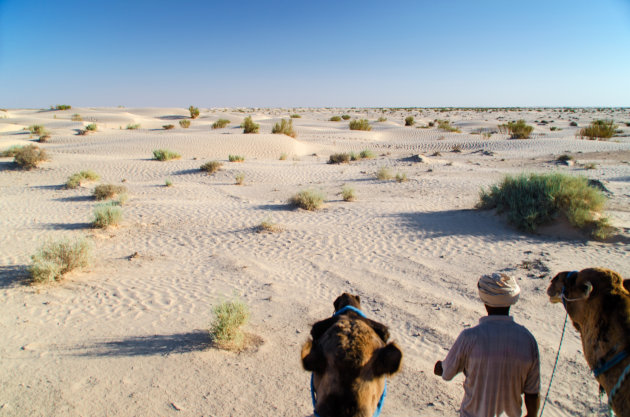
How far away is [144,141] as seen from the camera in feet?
84.8

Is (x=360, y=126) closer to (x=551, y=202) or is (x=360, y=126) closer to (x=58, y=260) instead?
(x=551, y=202)

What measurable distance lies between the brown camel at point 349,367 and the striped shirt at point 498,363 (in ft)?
3.51

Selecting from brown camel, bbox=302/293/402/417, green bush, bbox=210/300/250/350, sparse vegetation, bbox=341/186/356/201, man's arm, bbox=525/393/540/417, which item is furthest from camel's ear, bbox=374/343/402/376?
A: sparse vegetation, bbox=341/186/356/201

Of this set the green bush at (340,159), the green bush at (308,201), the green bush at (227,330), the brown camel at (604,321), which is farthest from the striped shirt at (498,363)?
the green bush at (340,159)

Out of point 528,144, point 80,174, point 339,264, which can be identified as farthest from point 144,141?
point 528,144

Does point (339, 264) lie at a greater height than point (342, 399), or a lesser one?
lesser

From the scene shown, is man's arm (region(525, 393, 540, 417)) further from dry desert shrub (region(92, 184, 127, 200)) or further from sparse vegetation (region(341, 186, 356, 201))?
dry desert shrub (region(92, 184, 127, 200))

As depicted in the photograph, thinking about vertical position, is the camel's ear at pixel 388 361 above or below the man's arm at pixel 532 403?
above

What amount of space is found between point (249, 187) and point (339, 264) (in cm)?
884

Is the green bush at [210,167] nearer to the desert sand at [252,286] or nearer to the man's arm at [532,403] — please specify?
the desert sand at [252,286]

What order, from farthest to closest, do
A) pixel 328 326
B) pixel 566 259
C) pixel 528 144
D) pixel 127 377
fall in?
pixel 528 144
pixel 566 259
pixel 127 377
pixel 328 326

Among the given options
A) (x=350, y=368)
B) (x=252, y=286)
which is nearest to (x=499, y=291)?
(x=350, y=368)

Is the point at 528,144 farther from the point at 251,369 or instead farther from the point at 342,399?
the point at 342,399

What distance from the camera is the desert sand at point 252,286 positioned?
3.77 m
